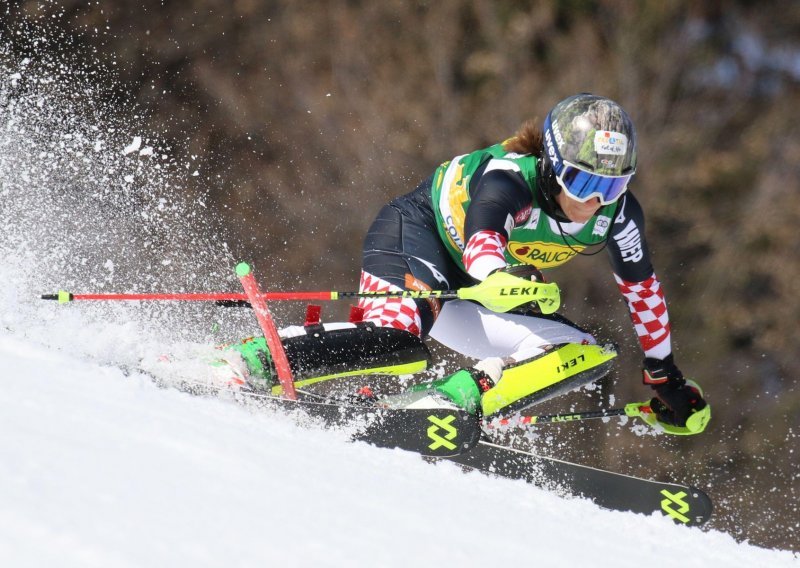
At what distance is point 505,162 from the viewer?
11.1 feet

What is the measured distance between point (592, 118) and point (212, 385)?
144 cm

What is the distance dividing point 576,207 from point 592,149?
0.25 metres

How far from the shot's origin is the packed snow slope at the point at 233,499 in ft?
5.40

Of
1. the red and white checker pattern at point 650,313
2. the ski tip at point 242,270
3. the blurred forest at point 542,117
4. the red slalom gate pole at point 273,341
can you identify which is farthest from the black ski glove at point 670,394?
the blurred forest at point 542,117

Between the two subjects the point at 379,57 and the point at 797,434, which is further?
the point at 379,57

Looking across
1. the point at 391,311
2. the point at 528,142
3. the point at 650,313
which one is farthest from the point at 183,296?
the point at 650,313

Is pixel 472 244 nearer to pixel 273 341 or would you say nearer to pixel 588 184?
pixel 588 184

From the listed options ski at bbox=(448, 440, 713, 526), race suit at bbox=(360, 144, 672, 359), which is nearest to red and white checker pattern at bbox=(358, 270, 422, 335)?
race suit at bbox=(360, 144, 672, 359)

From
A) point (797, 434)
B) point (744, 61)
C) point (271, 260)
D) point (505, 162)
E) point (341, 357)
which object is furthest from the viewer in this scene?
point (271, 260)

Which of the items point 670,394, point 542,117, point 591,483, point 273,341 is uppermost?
point 542,117

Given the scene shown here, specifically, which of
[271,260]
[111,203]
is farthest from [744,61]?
[111,203]

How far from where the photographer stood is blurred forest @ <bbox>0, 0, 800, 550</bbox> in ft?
31.0

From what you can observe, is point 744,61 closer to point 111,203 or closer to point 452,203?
point 111,203

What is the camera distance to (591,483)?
348cm
